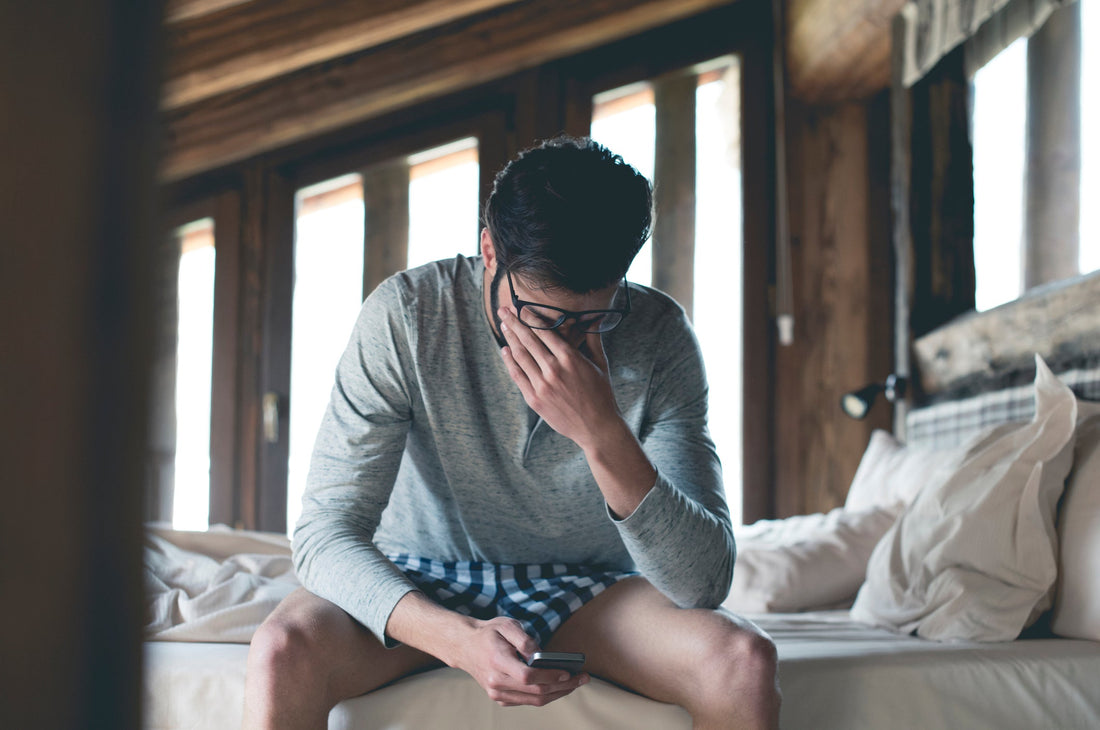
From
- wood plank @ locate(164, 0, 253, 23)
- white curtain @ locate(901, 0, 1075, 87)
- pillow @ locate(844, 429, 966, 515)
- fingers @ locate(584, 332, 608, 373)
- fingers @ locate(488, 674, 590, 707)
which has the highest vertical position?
wood plank @ locate(164, 0, 253, 23)

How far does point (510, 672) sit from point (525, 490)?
40cm

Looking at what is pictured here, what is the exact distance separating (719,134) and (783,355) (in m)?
0.98

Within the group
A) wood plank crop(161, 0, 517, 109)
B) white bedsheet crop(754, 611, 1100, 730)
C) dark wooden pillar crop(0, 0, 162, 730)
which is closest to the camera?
dark wooden pillar crop(0, 0, 162, 730)

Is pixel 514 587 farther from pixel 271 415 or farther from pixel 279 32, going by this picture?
pixel 271 415

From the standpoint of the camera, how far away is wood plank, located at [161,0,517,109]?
11.2ft

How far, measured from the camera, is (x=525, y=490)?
1445 mm

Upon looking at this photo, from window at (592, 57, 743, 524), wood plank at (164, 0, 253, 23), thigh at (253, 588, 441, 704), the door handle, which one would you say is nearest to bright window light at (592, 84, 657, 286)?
window at (592, 57, 743, 524)

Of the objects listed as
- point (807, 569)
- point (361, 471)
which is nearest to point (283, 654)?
point (361, 471)

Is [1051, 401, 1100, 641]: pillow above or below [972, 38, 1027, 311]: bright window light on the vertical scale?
below

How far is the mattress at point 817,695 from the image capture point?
1271 millimetres

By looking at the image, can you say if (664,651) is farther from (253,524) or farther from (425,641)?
(253,524)

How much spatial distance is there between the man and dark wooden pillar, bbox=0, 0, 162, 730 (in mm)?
766

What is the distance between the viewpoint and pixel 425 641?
1.18 metres

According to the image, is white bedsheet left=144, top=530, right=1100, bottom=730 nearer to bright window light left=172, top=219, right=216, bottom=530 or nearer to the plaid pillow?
the plaid pillow
